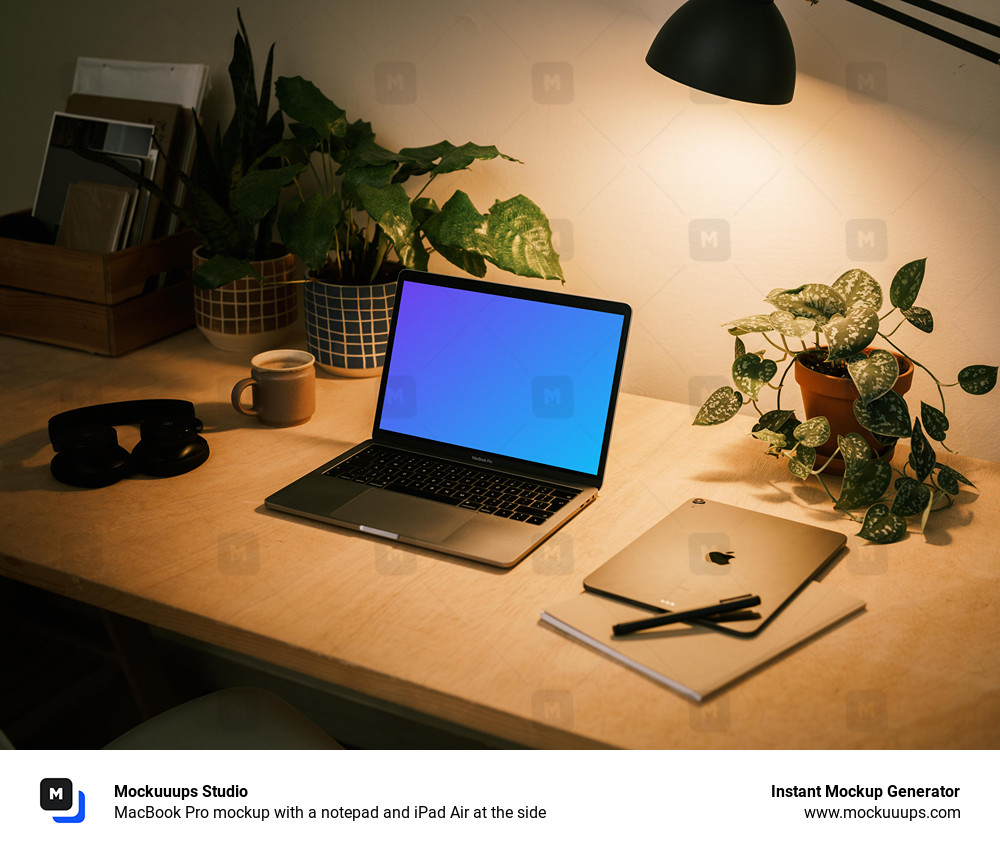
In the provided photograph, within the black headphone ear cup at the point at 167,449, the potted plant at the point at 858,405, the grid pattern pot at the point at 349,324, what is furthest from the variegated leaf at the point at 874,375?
the black headphone ear cup at the point at 167,449

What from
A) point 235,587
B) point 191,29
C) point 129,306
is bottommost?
point 235,587

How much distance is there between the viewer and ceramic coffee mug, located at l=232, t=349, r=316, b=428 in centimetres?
128

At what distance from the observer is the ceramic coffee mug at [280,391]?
1.28 m

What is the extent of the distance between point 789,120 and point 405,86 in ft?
2.04

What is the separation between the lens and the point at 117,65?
1.72 meters

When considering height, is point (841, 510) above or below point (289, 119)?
below

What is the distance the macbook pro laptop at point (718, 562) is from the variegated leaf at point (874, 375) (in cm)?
16
